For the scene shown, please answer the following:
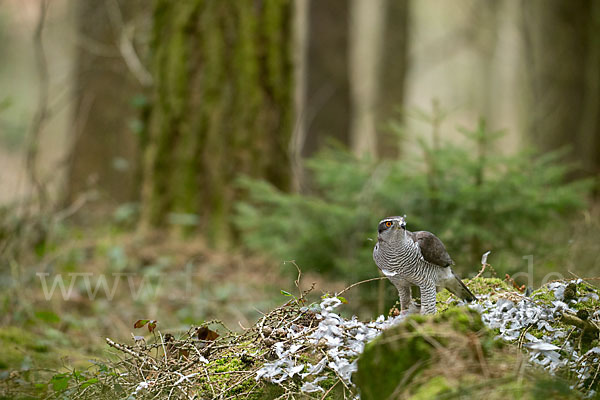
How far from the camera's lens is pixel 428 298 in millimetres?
2488

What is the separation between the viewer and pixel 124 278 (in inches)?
244

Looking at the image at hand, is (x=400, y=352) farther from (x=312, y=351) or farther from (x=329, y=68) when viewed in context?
(x=329, y=68)

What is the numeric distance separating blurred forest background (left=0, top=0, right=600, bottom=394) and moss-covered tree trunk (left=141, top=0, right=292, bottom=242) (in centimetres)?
2

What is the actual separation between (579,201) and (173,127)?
4.41 m

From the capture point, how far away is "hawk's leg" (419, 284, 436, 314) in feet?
8.07

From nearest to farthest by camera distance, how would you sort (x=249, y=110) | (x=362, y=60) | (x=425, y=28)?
(x=249, y=110)
(x=362, y=60)
(x=425, y=28)

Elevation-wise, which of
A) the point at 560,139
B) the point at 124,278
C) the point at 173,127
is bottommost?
the point at 124,278

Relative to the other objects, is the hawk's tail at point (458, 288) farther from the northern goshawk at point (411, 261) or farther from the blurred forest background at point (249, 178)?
the blurred forest background at point (249, 178)

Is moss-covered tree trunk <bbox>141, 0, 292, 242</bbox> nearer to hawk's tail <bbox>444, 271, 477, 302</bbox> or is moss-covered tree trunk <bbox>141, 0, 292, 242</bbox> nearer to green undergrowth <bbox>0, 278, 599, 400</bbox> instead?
green undergrowth <bbox>0, 278, 599, 400</bbox>

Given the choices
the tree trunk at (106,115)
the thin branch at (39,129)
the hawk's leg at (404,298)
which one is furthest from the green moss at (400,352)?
the tree trunk at (106,115)

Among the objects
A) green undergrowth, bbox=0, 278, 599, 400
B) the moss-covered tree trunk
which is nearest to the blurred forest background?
the moss-covered tree trunk

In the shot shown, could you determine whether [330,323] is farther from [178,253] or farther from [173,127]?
[173,127]

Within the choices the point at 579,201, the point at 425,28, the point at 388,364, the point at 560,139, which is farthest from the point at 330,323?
the point at 425,28

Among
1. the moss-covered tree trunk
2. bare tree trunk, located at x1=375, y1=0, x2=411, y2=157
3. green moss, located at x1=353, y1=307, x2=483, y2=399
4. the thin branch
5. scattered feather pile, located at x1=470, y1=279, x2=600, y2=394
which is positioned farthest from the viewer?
bare tree trunk, located at x1=375, y1=0, x2=411, y2=157
